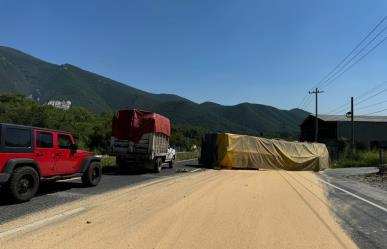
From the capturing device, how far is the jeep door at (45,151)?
12852 millimetres

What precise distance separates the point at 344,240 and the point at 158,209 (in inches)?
175

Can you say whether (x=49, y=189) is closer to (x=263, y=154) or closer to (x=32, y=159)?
(x=32, y=159)

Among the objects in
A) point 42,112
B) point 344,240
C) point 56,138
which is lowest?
point 344,240

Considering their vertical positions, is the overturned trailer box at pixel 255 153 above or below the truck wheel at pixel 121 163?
above

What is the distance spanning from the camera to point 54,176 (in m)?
13.8

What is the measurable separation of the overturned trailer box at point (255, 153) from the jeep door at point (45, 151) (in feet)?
64.3

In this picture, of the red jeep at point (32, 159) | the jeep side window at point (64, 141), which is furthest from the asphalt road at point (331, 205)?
the jeep side window at point (64, 141)

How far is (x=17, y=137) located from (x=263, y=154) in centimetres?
2324

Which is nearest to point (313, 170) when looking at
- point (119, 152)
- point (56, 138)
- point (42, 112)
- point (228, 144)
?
point (228, 144)

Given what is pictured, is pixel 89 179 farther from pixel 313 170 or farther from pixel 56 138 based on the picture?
pixel 313 170

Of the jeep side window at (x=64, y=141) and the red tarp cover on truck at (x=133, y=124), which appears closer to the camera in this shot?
the jeep side window at (x=64, y=141)

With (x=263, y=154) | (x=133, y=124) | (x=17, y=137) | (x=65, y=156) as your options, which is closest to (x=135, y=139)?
(x=133, y=124)

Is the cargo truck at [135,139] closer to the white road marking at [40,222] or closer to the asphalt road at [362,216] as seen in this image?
the asphalt road at [362,216]

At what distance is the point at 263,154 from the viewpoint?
33.2 meters
